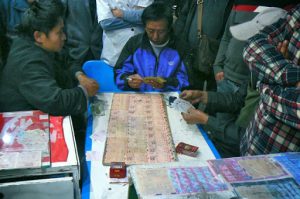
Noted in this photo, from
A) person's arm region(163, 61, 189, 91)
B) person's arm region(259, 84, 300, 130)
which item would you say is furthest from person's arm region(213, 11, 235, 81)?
person's arm region(259, 84, 300, 130)

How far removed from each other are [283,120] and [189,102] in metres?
1.00

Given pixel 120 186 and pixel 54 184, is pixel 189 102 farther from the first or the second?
pixel 54 184

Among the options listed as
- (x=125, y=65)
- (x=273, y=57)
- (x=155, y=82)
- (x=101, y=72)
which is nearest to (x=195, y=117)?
(x=155, y=82)

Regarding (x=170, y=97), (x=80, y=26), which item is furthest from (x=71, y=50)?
(x=170, y=97)

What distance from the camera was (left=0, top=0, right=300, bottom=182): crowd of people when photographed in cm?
141

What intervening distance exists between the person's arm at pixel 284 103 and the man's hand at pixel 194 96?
0.90 m

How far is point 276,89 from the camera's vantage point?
1.33 metres

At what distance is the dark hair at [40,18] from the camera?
192cm

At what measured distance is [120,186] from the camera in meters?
1.46

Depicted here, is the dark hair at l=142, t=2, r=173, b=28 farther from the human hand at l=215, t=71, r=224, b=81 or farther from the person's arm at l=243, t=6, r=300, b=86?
the person's arm at l=243, t=6, r=300, b=86

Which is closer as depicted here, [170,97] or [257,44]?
[257,44]

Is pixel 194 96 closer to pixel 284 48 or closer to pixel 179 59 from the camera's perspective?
pixel 179 59

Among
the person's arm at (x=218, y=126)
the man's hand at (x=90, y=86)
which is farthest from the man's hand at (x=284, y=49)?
the man's hand at (x=90, y=86)

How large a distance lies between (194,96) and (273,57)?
93 cm
